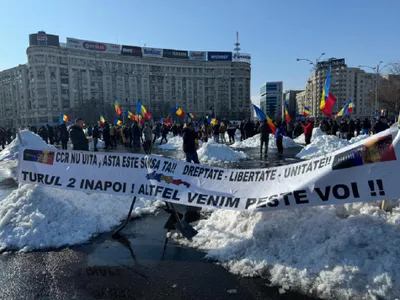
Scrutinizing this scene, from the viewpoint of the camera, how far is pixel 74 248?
4996mm

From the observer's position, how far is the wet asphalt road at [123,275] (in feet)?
12.1

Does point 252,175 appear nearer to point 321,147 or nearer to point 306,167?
point 306,167

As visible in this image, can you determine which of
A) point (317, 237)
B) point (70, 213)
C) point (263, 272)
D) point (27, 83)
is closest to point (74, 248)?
point (70, 213)

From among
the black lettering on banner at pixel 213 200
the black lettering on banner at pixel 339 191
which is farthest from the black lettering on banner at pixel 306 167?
the black lettering on banner at pixel 213 200

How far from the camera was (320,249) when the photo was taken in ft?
12.8

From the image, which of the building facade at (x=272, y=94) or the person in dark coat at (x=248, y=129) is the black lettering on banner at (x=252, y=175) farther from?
the building facade at (x=272, y=94)

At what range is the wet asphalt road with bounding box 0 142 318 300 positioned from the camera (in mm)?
3701

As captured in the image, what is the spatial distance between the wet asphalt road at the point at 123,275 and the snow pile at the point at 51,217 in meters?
0.29

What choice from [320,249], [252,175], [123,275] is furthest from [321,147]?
[123,275]

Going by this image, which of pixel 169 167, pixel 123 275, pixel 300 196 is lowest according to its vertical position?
pixel 123 275

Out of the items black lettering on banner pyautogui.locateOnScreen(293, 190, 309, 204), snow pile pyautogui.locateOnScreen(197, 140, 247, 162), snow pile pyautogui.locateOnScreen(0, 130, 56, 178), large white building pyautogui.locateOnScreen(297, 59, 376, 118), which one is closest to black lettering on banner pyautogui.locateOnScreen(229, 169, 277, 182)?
black lettering on banner pyautogui.locateOnScreen(293, 190, 309, 204)

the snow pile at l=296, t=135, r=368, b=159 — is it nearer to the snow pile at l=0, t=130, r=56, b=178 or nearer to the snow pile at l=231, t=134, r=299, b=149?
the snow pile at l=231, t=134, r=299, b=149

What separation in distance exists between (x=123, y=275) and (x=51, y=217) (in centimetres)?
218

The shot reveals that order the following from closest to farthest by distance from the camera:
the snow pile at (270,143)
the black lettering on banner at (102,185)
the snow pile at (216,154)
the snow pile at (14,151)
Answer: the black lettering on banner at (102,185) → the snow pile at (14,151) → the snow pile at (216,154) → the snow pile at (270,143)
